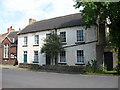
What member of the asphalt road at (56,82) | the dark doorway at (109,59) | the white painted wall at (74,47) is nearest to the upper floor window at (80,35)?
the white painted wall at (74,47)

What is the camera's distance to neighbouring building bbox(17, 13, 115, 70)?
22266mm

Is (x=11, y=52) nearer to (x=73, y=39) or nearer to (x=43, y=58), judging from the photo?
(x=43, y=58)

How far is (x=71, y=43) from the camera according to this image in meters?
24.2

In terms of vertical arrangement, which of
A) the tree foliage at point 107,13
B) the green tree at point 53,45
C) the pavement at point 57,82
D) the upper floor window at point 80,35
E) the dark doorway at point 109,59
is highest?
the tree foliage at point 107,13

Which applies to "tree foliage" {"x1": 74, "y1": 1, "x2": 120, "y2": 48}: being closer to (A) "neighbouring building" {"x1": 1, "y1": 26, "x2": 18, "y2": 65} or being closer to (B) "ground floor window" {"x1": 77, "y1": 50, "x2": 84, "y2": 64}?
(B) "ground floor window" {"x1": 77, "y1": 50, "x2": 84, "y2": 64}

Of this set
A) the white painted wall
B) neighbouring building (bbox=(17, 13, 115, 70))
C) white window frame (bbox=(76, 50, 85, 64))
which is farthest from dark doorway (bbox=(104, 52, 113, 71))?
white window frame (bbox=(76, 50, 85, 64))

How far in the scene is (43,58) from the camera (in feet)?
88.9

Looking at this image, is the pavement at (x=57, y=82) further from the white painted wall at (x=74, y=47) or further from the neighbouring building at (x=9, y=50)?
the neighbouring building at (x=9, y=50)

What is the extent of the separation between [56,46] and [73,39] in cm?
310

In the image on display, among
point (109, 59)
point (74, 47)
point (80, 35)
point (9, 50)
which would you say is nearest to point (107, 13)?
point (80, 35)

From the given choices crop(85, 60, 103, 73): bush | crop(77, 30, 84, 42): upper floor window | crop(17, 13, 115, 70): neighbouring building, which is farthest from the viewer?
crop(77, 30, 84, 42): upper floor window

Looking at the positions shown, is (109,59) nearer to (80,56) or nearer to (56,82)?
(80,56)

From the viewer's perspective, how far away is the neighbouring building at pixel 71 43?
22266mm

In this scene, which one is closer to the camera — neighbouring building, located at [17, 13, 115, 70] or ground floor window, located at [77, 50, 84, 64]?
neighbouring building, located at [17, 13, 115, 70]
